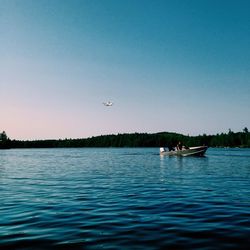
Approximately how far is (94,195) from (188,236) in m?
10.9

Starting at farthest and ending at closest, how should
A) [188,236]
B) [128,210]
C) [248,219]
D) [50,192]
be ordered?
[50,192]
[128,210]
[248,219]
[188,236]

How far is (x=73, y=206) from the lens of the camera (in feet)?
56.1

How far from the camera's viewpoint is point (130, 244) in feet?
33.2

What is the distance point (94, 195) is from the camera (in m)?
21.1

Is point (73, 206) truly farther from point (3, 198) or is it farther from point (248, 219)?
point (248, 219)

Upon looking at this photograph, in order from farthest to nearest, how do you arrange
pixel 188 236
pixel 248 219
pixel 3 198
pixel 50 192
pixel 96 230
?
1. pixel 50 192
2. pixel 3 198
3. pixel 248 219
4. pixel 96 230
5. pixel 188 236

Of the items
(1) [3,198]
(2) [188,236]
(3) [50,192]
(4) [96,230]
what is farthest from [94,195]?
(2) [188,236]

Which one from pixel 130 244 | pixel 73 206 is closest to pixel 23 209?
pixel 73 206

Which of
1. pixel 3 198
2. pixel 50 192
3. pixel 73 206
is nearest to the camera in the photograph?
pixel 73 206

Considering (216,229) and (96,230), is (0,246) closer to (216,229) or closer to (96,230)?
(96,230)

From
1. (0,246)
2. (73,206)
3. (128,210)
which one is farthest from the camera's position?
(73,206)

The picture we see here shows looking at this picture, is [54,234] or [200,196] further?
[200,196]

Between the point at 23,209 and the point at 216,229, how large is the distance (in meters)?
9.09

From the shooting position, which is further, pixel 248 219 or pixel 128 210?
pixel 128 210
